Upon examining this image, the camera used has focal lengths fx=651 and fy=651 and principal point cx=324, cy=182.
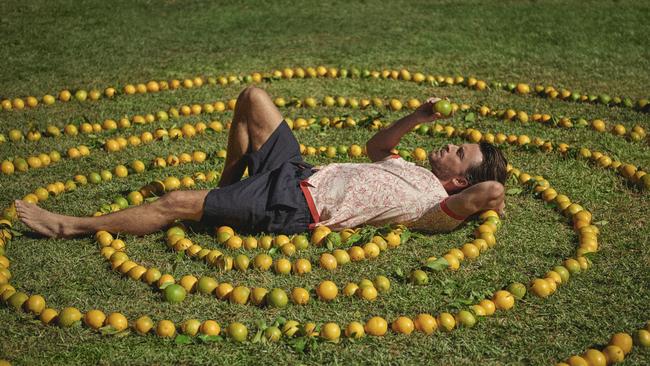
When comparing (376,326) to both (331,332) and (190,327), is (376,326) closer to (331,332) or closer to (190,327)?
(331,332)

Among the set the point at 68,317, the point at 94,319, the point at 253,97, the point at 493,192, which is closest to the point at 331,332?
the point at 94,319

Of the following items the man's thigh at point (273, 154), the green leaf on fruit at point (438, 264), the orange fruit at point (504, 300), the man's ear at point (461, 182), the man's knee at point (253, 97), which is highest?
the man's knee at point (253, 97)

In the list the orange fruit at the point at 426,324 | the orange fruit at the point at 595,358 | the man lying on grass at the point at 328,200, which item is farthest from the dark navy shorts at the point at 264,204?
the orange fruit at the point at 595,358

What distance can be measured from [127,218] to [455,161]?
9.21 feet

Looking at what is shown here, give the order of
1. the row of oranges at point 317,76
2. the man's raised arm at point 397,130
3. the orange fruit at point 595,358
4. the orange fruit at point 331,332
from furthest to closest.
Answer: the row of oranges at point 317,76 → the man's raised arm at point 397,130 → the orange fruit at point 331,332 → the orange fruit at point 595,358

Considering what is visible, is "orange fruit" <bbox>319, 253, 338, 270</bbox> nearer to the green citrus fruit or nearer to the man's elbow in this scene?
the green citrus fruit

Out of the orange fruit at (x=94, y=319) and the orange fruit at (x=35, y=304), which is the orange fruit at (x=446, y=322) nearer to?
the orange fruit at (x=94, y=319)

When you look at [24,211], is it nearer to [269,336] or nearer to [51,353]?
[51,353]

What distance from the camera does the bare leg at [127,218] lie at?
5.29 m

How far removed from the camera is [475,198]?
519 cm

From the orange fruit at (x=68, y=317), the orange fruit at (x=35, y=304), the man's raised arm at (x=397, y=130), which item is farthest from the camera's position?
the man's raised arm at (x=397, y=130)

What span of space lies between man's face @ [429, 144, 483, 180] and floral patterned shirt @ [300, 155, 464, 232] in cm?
20

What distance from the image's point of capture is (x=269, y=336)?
4.19 metres

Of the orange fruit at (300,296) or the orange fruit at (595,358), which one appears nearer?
the orange fruit at (595,358)
